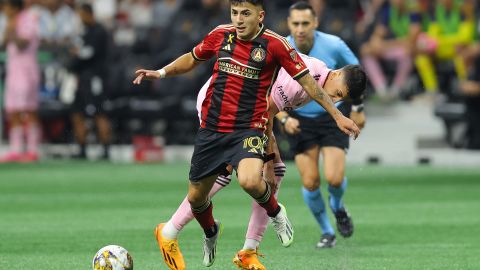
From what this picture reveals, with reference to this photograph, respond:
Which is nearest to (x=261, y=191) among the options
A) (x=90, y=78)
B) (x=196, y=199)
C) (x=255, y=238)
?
(x=196, y=199)

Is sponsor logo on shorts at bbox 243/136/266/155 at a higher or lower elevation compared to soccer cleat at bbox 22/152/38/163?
higher

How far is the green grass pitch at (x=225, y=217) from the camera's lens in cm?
1200

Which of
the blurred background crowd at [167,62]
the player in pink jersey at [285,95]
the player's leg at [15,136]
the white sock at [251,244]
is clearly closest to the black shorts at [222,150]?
the player in pink jersey at [285,95]

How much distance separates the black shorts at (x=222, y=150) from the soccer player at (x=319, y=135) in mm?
2450

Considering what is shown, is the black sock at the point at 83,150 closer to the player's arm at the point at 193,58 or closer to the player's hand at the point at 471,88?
the player's hand at the point at 471,88

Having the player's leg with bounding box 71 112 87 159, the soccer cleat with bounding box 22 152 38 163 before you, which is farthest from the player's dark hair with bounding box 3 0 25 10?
the soccer cleat with bounding box 22 152 38 163

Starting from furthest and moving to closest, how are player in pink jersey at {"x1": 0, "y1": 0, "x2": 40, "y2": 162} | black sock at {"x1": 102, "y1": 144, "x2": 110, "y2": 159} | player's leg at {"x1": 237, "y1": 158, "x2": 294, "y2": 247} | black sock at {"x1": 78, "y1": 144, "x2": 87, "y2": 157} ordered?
black sock at {"x1": 102, "y1": 144, "x2": 110, "y2": 159}, black sock at {"x1": 78, "y1": 144, "x2": 87, "y2": 157}, player in pink jersey at {"x1": 0, "y1": 0, "x2": 40, "y2": 162}, player's leg at {"x1": 237, "y1": 158, "x2": 294, "y2": 247}

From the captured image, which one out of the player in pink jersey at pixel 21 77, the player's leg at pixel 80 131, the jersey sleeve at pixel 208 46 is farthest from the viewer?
the player's leg at pixel 80 131

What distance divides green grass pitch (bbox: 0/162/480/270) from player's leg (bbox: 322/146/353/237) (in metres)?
0.19

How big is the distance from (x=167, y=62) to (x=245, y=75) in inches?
612

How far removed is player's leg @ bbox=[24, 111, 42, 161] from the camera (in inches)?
953

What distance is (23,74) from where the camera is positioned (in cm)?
2389

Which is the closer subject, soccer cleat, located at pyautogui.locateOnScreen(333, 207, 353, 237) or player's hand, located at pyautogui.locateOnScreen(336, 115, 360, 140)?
player's hand, located at pyautogui.locateOnScreen(336, 115, 360, 140)

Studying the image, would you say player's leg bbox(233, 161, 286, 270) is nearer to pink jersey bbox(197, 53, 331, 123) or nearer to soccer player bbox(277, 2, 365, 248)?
pink jersey bbox(197, 53, 331, 123)
